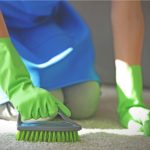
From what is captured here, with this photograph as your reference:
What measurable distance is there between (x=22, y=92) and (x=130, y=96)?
1.21ft

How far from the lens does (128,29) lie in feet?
3.51

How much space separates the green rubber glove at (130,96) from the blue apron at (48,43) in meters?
0.10

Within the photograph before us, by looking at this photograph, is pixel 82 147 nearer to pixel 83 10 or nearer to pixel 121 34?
pixel 121 34

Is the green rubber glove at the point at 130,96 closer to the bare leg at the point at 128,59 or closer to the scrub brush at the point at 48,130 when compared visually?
the bare leg at the point at 128,59

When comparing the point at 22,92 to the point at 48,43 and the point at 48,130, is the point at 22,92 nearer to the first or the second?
the point at 48,130

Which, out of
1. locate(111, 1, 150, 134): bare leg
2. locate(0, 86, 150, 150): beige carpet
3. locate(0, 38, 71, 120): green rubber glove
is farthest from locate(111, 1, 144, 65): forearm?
locate(0, 38, 71, 120): green rubber glove

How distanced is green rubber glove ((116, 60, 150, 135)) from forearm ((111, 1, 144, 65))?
0.03m

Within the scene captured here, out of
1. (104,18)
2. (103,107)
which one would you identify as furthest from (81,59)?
(104,18)

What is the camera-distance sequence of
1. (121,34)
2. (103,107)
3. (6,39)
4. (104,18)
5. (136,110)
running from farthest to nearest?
(104,18) < (103,107) < (121,34) < (136,110) < (6,39)

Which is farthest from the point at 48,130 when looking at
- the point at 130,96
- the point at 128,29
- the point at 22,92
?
the point at 128,29

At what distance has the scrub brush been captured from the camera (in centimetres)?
70

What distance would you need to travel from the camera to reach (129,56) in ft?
3.43

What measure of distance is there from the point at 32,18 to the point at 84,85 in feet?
0.73

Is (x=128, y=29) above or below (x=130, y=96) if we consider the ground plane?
above
